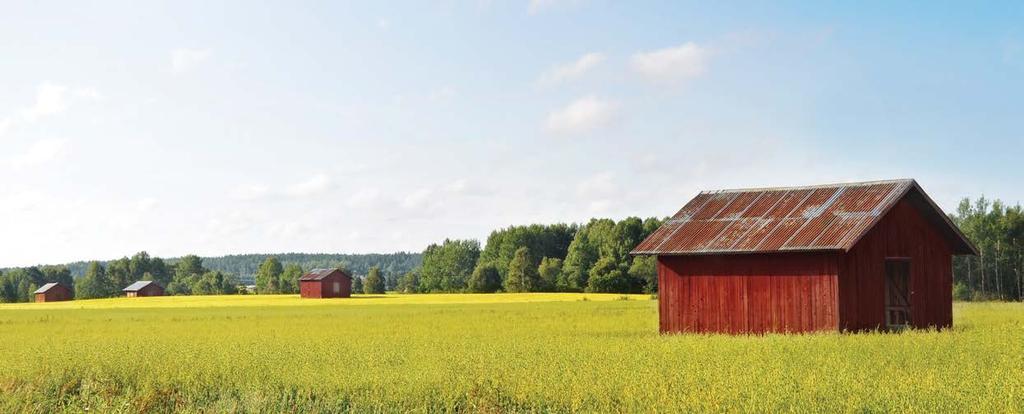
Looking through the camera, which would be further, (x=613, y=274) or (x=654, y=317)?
(x=613, y=274)

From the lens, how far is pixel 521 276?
5138 inches

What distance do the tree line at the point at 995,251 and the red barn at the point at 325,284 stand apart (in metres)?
63.9

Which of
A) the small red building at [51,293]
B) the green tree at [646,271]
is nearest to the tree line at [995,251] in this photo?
the green tree at [646,271]

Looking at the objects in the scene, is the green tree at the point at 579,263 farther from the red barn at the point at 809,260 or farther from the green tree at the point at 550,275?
the red barn at the point at 809,260

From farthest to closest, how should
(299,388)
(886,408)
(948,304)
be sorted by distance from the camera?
(948,304)
(299,388)
(886,408)

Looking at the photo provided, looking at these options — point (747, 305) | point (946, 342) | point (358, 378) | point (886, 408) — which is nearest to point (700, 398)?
point (886, 408)

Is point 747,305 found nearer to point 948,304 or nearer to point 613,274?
point 948,304

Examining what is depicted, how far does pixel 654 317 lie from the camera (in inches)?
1887

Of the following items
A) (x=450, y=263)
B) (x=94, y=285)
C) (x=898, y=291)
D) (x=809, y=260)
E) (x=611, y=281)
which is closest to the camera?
(x=809, y=260)

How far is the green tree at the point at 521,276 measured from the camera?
129 meters

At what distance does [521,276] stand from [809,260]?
325ft

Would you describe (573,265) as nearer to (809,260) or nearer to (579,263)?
(579,263)

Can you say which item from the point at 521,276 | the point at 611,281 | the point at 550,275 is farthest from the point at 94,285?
the point at 611,281

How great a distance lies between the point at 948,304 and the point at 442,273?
14001 cm
